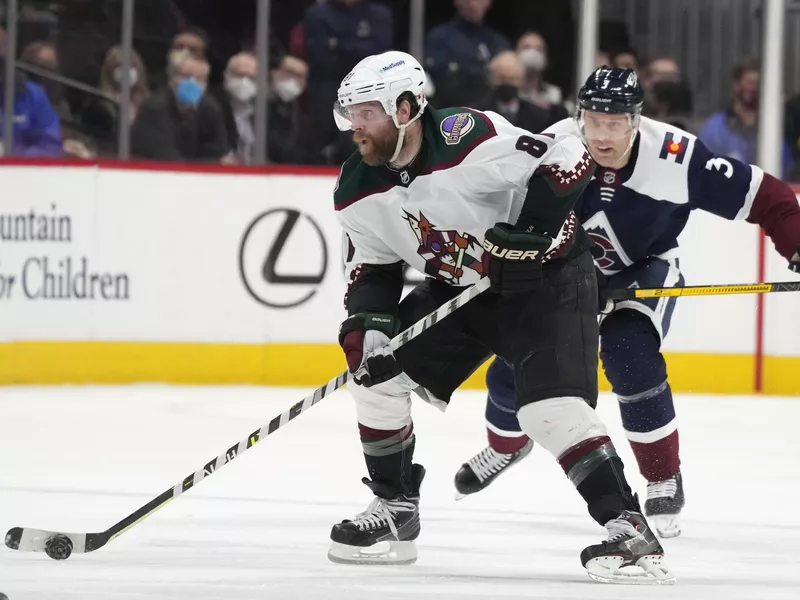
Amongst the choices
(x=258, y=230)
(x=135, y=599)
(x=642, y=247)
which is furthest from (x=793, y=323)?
(x=135, y=599)

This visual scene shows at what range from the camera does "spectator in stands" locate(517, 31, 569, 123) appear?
643cm

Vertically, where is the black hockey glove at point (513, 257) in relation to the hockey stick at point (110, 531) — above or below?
above

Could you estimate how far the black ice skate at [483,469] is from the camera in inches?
149

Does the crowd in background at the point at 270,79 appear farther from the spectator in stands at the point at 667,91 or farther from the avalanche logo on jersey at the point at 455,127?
the avalanche logo on jersey at the point at 455,127

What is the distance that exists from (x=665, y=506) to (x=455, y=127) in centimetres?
115

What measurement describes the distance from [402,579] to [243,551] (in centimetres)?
42

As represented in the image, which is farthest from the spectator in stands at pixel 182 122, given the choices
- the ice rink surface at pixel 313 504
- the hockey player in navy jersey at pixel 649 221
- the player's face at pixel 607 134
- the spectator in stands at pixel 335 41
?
the player's face at pixel 607 134

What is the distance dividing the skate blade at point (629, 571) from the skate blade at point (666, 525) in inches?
23.2

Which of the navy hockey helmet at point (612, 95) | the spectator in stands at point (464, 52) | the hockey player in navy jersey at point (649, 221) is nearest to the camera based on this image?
the navy hockey helmet at point (612, 95)

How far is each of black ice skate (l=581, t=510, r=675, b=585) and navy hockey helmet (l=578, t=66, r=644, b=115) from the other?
101cm

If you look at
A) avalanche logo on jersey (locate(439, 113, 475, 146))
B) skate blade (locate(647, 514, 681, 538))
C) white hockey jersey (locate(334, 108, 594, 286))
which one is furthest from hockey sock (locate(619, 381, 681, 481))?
avalanche logo on jersey (locate(439, 113, 475, 146))

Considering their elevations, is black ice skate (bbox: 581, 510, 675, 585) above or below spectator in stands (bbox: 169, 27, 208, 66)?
below

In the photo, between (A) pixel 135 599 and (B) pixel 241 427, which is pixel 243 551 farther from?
(B) pixel 241 427

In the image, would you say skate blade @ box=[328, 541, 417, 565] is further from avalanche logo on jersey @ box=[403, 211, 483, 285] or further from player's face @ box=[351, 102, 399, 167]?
player's face @ box=[351, 102, 399, 167]
